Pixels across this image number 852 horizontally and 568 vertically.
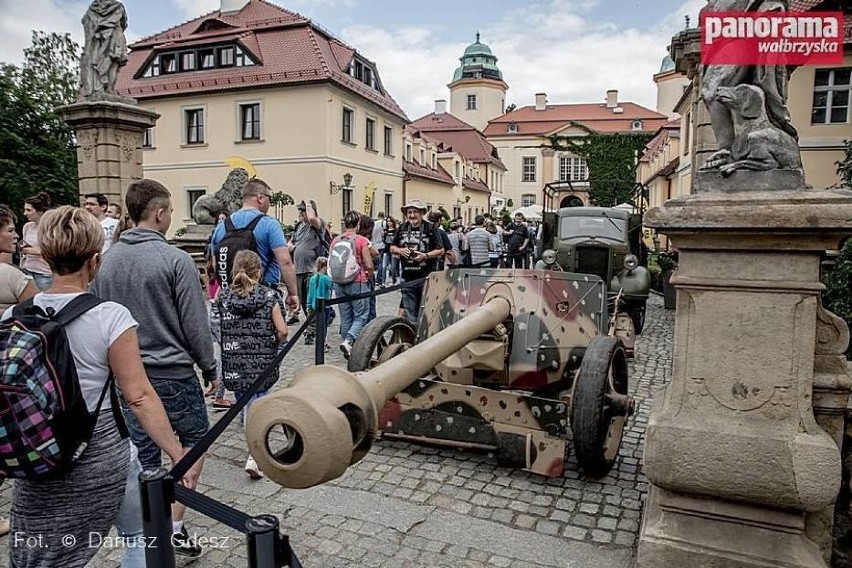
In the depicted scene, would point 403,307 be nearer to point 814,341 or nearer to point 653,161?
point 814,341

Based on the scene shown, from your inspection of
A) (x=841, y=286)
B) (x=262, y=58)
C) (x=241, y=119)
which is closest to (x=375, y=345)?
(x=841, y=286)

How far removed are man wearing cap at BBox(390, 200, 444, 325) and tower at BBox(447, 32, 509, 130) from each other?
64.4m

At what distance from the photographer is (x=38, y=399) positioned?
6.12ft

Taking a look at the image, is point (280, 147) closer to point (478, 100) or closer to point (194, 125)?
point (194, 125)

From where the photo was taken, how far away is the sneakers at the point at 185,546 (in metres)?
3.15

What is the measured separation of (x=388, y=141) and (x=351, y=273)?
24.2 meters

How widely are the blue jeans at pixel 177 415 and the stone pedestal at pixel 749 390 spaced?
2.15 metres

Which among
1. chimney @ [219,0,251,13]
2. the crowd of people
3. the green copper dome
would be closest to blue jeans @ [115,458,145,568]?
the crowd of people

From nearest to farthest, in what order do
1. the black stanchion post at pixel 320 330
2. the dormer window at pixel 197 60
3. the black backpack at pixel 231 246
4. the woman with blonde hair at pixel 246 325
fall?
the woman with blonde hair at pixel 246 325
the black stanchion post at pixel 320 330
the black backpack at pixel 231 246
the dormer window at pixel 197 60

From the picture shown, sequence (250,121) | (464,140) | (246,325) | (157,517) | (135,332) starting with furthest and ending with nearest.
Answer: (464,140) → (250,121) → (246,325) → (135,332) → (157,517)

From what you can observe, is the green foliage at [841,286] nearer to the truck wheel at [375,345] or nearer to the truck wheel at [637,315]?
the truck wheel at [637,315]

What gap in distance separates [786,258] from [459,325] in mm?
1765

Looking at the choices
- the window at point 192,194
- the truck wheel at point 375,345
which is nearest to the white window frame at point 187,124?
the window at point 192,194

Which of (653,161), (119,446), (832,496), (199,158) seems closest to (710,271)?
(832,496)
